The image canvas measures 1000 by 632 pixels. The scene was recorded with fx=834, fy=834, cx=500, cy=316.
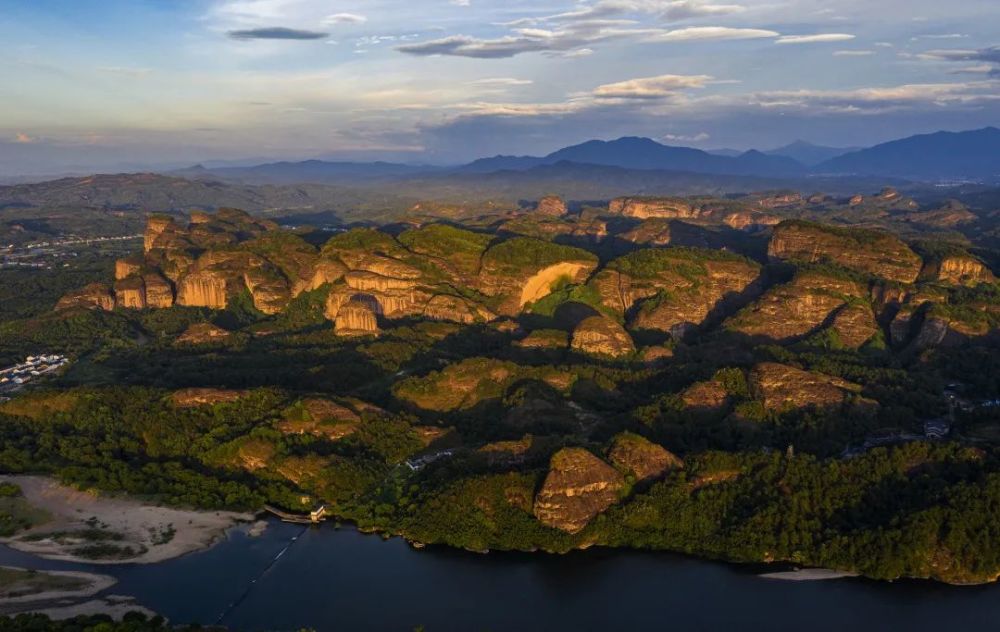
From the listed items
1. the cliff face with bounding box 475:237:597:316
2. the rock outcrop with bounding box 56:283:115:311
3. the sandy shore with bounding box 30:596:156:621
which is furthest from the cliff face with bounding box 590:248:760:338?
the rock outcrop with bounding box 56:283:115:311

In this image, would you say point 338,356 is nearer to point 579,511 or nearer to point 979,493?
point 579,511

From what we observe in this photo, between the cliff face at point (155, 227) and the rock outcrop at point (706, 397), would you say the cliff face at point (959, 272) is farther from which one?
the cliff face at point (155, 227)

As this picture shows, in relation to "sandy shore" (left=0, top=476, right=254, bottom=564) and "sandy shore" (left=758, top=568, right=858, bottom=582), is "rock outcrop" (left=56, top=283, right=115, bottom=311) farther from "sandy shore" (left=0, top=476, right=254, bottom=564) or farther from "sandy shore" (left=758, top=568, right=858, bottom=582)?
"sandy shore" (left=758, top=568, right=858, bottom=582)

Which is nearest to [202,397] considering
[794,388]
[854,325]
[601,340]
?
[601,340]

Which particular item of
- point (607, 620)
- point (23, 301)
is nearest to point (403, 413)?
point (607, 620)

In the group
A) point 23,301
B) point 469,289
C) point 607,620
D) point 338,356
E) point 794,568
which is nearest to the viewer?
point 607,620
